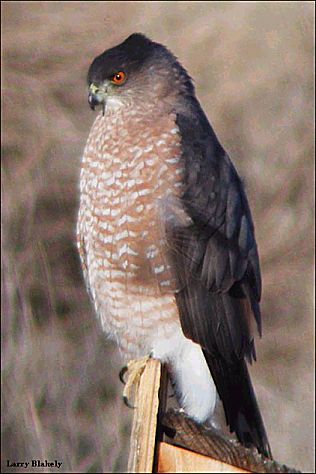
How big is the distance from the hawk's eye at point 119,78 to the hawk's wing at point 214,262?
26 cm

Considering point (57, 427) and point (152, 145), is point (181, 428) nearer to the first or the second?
point (152, 145)

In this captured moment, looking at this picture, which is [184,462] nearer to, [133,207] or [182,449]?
[182,449]

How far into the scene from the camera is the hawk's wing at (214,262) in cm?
249

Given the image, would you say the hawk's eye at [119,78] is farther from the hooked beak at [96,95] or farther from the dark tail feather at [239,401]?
the dark tail feather at [239,401]

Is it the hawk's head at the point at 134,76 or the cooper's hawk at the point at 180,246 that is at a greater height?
the hawk's head at the point at 134,76

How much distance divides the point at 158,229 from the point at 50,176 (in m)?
2.77

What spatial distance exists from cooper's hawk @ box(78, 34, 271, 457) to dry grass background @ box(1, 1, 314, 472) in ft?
7.44

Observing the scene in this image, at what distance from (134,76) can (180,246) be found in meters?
0.45

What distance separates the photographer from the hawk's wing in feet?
8.17

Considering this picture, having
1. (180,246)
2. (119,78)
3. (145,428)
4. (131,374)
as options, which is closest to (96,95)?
(119,78)

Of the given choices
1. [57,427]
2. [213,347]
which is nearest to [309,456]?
[57,427]

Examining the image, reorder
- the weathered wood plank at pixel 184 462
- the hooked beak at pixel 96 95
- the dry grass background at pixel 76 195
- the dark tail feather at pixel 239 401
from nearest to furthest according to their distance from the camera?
1. the weathered wood plank at pixel 184 462
2. the dark tail feather at pixel 239 401
3. the hooked beak at pixel 96 95
4. the dry grass background at pixel 76 195

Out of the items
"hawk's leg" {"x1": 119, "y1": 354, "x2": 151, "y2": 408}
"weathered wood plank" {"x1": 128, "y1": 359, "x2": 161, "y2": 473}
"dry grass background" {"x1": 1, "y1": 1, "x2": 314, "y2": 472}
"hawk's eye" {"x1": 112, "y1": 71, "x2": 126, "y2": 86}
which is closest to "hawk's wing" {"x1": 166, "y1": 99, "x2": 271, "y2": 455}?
"hawk's leg" {"x1": 119, "y1": 354, "x2": 151, "y2": 408}

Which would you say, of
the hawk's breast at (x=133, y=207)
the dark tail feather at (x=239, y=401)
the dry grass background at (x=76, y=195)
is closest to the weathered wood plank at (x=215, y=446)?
the dark tail feather at (x=239, y=401)
